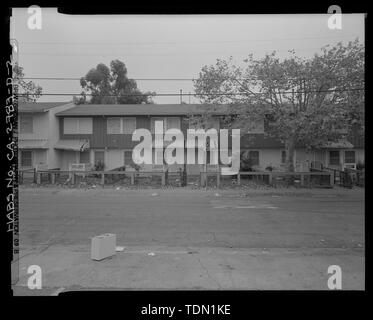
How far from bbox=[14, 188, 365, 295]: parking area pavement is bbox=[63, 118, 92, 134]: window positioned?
40.0 feet

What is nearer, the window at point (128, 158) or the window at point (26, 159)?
the window at point (26, 159)

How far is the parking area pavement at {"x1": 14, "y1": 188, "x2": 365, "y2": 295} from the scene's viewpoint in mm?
5629

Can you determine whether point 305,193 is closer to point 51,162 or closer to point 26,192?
point 26,192

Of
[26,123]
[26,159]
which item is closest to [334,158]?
[26,159]

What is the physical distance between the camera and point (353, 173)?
74.4ft

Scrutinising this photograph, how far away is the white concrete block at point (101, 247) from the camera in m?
6.75

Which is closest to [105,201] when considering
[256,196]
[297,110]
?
[256,196]

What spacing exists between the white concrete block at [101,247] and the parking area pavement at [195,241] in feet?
0.51

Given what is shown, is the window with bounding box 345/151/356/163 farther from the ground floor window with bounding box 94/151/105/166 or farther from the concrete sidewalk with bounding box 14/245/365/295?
the concrete sidewalk with bounding box 14/245/365/295

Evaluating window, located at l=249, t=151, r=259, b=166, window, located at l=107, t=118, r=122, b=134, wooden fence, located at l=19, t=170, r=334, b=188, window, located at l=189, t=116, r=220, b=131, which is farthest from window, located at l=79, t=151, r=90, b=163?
window, located at l=249, t=151, r=259, b=166

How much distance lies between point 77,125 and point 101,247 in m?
23.4

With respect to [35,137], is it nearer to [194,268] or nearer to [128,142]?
[128,142]

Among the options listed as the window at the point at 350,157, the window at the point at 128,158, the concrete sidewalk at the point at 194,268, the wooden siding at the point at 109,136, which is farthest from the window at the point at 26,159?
the window at the point at 350,157

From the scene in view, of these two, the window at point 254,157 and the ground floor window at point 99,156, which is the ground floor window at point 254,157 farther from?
the ground floor window at point 99,156
